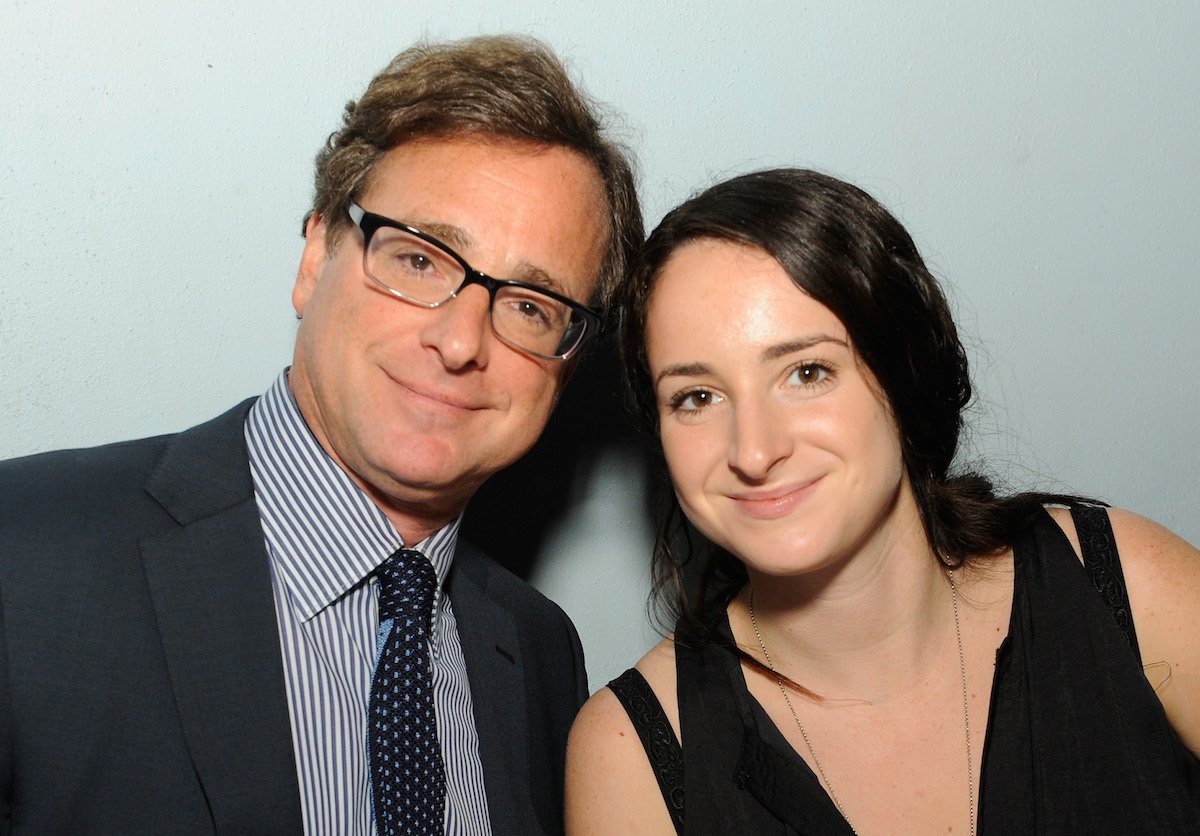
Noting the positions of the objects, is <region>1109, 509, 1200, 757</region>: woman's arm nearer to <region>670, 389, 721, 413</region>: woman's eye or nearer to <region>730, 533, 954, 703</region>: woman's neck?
<region>730, 533, 954, 703</region>: woman's neck

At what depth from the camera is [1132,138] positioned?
8.30ft

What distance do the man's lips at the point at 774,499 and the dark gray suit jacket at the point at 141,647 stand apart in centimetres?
71

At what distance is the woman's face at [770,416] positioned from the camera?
1691mm

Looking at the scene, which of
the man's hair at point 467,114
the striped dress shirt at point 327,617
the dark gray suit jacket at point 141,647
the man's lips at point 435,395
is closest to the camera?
the dark gray suit jacket at point 141,647

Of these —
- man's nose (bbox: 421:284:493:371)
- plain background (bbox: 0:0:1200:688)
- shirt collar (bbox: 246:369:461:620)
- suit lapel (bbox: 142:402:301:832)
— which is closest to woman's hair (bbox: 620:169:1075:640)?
man's nose (bbox: 421:284:493:371)

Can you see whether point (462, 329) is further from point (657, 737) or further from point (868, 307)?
point (657, 737)

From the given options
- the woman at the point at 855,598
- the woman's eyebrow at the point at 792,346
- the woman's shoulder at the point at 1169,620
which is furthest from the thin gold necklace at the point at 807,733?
the woman's eyebrow at the point at 792,346

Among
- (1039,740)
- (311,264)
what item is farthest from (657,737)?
(311,264)

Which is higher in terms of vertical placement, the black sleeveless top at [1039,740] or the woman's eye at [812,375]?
the woman's eye at [812,375]

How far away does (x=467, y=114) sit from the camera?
1.80 m

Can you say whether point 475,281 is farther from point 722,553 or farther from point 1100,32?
point 1100,32

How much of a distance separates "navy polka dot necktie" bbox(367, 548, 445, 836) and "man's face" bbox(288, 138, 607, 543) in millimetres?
143

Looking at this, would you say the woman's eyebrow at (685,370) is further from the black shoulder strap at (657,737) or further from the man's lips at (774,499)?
the black shoulder strap at (657,737)

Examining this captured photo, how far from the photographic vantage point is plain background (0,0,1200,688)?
1908mm
